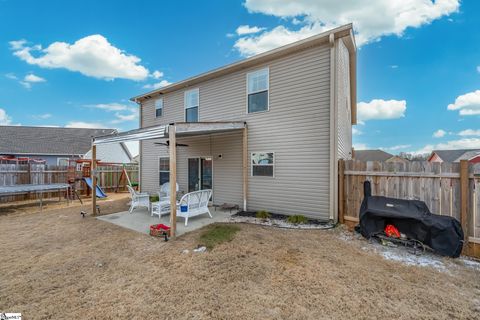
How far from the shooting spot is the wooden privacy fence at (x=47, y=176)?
10406 millimetres

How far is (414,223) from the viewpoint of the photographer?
4.27 m

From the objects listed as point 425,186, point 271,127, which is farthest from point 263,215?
point 425,186

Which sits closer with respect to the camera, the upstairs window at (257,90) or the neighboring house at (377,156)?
the upstairs window at (257,90)

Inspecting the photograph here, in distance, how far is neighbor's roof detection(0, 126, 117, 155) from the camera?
18656 millimetres

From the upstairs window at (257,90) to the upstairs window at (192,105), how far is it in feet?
8.69

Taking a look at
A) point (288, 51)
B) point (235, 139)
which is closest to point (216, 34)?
point (288, 51)

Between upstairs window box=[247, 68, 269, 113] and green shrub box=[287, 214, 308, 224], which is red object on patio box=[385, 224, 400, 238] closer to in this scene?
green shrub box=[287, 214, 308, 224]

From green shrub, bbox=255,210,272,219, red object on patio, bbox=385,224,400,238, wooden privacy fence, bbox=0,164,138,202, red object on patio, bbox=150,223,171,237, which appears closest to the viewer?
red object on patio, bbox=385,224,400,238

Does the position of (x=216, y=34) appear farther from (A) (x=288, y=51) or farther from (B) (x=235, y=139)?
(B) (x=235, y=139)

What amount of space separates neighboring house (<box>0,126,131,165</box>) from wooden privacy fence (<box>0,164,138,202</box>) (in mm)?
5836

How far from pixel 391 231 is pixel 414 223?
1.48 feet

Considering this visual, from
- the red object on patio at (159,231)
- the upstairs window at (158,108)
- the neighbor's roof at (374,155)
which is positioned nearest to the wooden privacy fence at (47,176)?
the upstairs window at (158,108)

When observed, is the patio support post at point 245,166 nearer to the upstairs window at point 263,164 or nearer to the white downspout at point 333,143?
the upstairs window at point 263,164

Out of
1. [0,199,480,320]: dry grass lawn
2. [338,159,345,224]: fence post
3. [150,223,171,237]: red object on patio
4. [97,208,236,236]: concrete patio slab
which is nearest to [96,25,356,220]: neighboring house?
[338,159,345,224]: fence post
